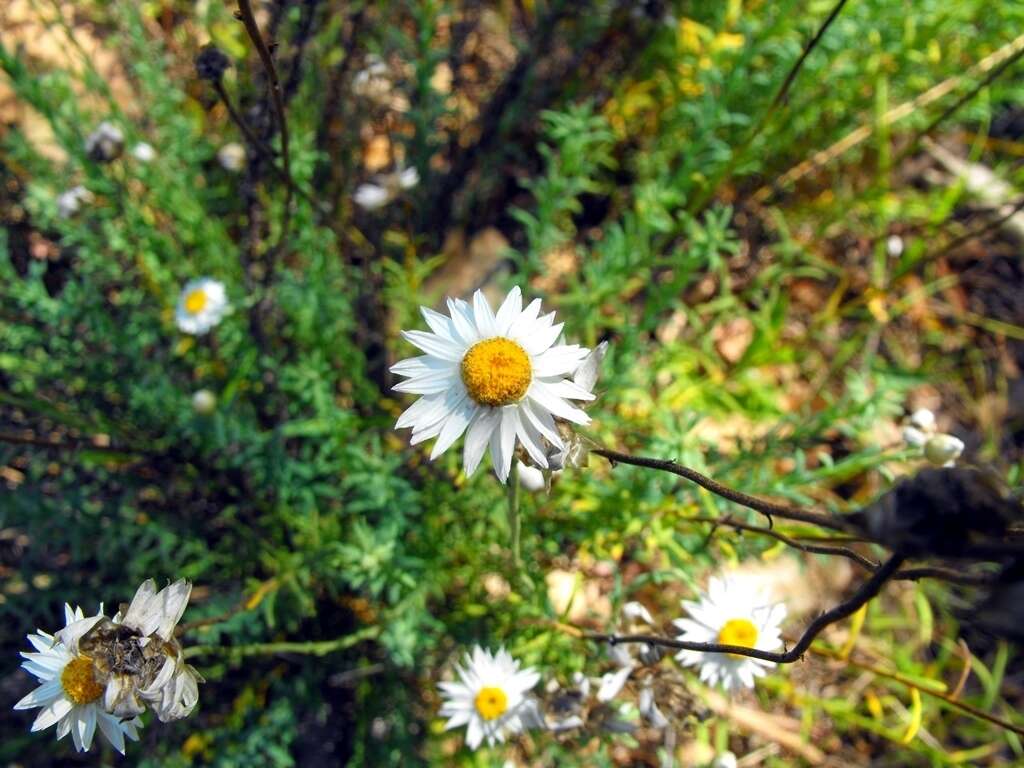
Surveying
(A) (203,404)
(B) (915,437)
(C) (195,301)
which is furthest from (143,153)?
(B) (915,437)

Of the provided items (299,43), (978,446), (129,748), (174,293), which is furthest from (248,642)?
(978,446)

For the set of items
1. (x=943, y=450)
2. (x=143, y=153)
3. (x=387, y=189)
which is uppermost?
(x=143, y=153)

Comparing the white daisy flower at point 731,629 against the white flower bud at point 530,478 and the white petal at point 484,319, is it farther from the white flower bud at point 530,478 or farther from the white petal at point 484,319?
the white petal at point 484,319

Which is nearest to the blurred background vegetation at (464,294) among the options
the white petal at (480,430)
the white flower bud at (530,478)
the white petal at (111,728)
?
the white flower bud at (530,478)

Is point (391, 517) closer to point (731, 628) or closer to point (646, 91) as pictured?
point (731, 628)

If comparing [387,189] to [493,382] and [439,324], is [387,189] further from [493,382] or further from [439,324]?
[493,382]

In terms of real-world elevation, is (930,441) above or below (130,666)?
above

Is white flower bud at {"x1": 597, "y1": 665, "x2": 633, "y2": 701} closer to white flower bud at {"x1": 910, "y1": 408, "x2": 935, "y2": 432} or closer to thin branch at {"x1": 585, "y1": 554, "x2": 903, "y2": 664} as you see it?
thin branch at {"x1": 585, "y1": 554, "x2": 903, "y2": 664}
